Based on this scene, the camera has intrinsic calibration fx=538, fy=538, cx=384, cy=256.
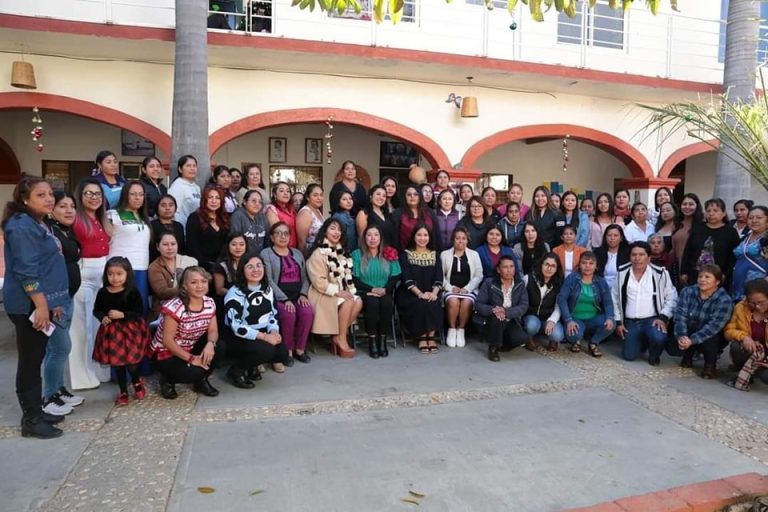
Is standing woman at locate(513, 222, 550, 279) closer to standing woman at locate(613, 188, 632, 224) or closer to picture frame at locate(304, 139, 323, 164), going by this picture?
standing woman at locate(613, 188, 632, 224)

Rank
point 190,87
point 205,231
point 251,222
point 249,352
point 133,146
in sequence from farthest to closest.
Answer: point 133,146
point 190,87
point 251,222
point 205,231
point 249,352

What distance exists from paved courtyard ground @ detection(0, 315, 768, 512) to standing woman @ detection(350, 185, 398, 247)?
1506 mm

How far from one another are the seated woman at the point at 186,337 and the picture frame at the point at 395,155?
7.55m

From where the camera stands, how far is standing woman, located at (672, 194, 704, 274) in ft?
19.6

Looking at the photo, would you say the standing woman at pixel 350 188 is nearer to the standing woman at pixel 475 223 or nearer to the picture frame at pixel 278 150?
the standing woman at pixel 475 223

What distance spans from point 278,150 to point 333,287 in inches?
239

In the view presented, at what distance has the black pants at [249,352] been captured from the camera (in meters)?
4.32

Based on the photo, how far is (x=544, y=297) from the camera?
18.2 feet

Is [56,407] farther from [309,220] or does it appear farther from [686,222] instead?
[686,222]

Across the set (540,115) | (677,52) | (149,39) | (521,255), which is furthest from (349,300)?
(677,52)

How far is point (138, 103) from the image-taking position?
752 cm

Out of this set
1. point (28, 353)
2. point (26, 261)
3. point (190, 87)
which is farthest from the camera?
point (190, 87)

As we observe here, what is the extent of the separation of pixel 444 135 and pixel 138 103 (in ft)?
15.2

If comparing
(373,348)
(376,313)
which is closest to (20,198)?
(376,313)
